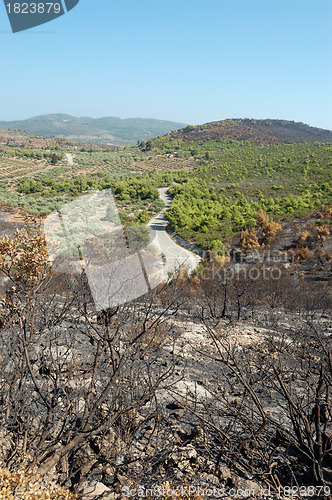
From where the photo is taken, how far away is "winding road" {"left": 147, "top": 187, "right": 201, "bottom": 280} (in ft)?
61.4

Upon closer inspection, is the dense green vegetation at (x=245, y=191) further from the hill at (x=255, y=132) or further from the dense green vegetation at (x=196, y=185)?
the hill at (x=255, y=132)

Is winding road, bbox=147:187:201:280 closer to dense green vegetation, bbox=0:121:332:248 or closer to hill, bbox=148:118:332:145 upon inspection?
dense green vegetation, bbox=0:121:332:248

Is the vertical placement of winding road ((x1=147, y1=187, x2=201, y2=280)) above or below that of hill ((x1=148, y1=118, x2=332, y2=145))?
below

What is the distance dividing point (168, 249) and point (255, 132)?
73242 mm

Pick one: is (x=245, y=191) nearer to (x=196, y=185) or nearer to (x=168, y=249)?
(x=196, y=185)

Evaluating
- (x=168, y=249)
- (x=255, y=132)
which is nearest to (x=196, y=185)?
(x=168, y=249)

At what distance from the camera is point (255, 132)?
8369 centimetres

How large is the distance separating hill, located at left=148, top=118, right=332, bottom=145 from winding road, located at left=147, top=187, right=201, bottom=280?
56444mm

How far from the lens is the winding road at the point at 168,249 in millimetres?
18706

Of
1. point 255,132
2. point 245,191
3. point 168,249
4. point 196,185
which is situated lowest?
point 168,249

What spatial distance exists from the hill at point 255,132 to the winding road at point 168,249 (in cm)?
5644

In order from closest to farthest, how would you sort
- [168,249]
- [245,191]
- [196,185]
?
[168,249] < [245,191] < [196,185]

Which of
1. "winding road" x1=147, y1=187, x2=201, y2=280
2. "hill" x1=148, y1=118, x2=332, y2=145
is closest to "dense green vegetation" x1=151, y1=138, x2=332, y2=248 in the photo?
"winding road" x1=147, y1=187, x2=201, y2=280

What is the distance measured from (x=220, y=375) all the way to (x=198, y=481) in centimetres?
307
